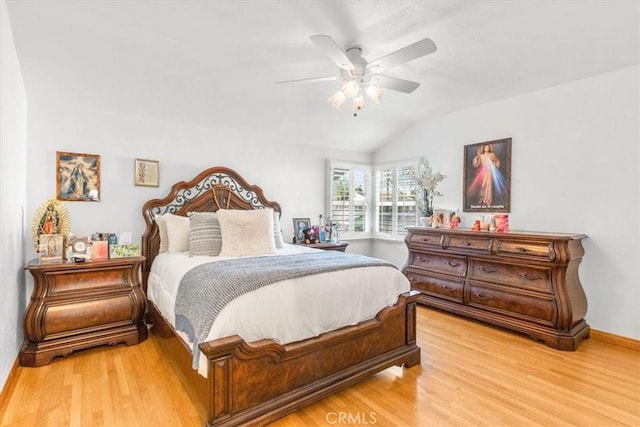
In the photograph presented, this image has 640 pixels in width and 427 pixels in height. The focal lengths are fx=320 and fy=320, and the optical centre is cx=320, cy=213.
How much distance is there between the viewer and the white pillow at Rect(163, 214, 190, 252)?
324 cm

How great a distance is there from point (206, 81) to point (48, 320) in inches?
98.2

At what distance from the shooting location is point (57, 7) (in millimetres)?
2168

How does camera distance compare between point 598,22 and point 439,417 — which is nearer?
point 439,417

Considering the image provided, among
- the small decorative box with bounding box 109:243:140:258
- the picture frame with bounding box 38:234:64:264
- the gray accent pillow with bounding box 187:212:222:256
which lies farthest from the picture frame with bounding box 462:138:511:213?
the picture frame with bounding box 38:234:64:264

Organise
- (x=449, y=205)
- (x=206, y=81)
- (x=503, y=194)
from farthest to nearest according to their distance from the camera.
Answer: (x=449, y=205) → (x=503, y=194) → (x=206, y=81)

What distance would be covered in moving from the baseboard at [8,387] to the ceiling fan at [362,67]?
9.06ft

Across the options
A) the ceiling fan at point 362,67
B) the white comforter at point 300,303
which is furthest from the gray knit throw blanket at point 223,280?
the ceiling fan at point 362,67

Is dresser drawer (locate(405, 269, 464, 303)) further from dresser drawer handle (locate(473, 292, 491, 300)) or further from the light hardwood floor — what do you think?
the light hardwood floor

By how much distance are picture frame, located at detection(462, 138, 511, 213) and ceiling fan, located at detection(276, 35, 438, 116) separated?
1.83 metres

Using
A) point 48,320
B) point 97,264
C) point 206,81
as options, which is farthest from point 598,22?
point 48,320

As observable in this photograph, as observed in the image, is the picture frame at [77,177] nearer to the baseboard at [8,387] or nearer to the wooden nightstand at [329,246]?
the baseboard at [8,387]

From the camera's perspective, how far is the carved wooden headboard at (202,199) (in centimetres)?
349

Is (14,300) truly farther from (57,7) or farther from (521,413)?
(521,413)

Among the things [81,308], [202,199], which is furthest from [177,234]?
[81,308]
